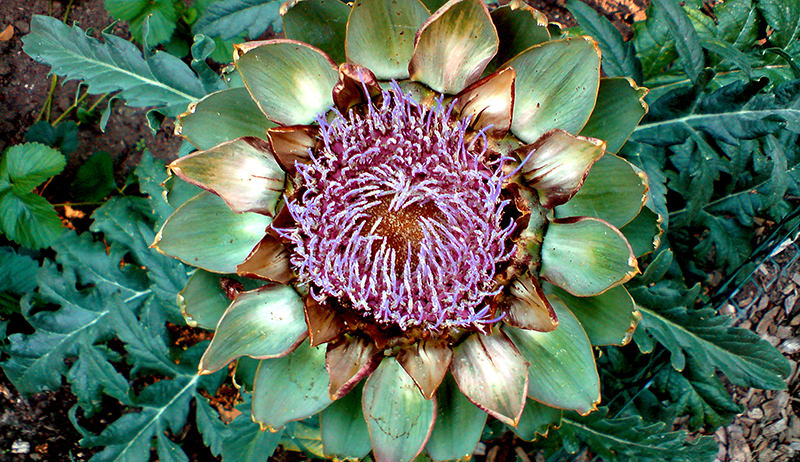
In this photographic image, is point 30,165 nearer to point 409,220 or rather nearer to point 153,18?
point 153,18

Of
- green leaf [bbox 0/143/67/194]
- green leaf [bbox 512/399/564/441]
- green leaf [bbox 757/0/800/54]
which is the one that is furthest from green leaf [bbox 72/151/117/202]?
green leaf [bbox 757/0/800/54]

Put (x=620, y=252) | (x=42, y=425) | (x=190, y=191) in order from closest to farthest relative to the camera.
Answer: (x=620, y=252) < (x=190, y=191) < (x=42, y=425)

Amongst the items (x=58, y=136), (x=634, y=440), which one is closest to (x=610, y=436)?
(x=634, y=440)

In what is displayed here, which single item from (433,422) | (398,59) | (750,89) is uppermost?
(398,59)

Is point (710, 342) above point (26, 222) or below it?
below

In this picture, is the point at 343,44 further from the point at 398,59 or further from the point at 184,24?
the point at 184,24

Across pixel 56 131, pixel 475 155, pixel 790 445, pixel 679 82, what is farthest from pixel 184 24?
pixel 790 445

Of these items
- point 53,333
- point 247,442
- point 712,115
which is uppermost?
point 712,115

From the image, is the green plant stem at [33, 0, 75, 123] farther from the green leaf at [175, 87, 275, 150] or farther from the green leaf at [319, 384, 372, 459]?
the green leaf at [319, 384, 372, 459]
